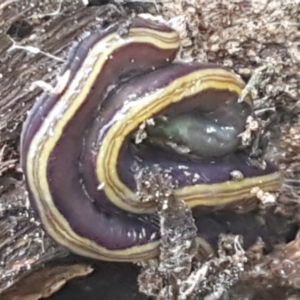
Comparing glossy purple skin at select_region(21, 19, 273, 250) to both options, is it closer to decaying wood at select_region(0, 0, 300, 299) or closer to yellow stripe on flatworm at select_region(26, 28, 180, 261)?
yellow stripe on flatworm at select_region(26, 28, 180, 261)

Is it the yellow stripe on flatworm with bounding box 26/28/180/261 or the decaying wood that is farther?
the decaying wood

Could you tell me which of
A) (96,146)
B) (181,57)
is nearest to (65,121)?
(96,146)

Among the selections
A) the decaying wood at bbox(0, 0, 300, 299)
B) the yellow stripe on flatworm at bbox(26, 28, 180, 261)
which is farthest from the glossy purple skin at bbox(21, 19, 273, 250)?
the decaying wood at bbox(0, 0, 300, 299)

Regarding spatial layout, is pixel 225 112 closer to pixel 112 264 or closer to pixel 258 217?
pixel 258 217

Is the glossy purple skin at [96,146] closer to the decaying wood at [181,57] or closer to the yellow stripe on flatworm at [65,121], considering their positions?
the yellow stripe on flatworm at [65,121]
